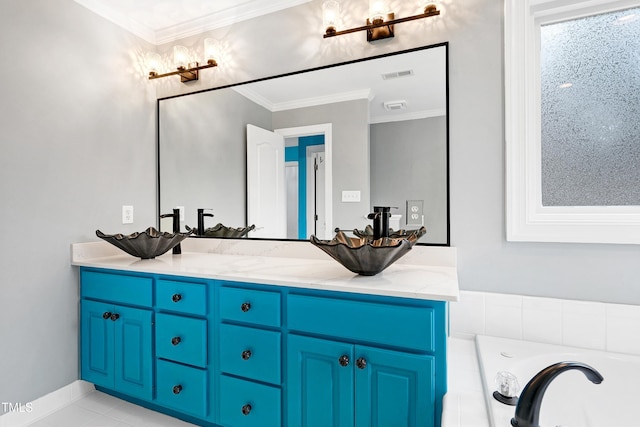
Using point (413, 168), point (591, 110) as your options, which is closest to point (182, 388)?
point (413, 168)

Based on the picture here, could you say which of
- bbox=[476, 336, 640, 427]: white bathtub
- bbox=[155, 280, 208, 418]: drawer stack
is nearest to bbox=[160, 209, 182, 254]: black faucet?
bbox=[155, 280, 208, 418]: drawer stack

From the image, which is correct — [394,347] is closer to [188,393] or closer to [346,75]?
[188,393]

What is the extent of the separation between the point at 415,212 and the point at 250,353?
3.54 feet

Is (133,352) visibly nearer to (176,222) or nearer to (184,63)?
(176,222)

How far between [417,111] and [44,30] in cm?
211

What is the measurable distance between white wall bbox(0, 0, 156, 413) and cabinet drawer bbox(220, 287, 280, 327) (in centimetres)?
112

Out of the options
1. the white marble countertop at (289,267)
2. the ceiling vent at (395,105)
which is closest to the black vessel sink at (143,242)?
the white marble countertop at (289,267)

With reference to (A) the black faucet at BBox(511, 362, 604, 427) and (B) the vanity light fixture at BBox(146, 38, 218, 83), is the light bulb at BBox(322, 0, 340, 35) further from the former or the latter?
(A) the black faucet at BBox(511, 362, 604, 427)

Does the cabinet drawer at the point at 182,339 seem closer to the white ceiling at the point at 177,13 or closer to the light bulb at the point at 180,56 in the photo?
the light bulb at the point at 180,56

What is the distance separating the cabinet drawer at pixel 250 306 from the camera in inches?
57.0

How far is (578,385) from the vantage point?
1335 millimetres

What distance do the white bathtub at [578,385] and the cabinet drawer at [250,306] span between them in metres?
0.87

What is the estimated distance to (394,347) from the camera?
4.12 feet

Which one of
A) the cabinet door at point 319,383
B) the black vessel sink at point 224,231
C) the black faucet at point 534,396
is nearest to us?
the black faucet at point 534,396
